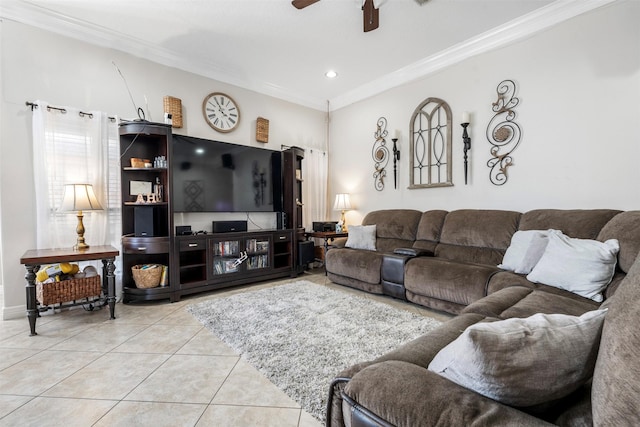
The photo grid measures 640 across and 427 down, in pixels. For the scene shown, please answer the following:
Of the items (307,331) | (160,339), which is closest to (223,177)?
(160,339)

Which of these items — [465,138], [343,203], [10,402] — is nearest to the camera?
[10,402]

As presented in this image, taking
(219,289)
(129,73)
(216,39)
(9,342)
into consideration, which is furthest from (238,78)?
(9,342)

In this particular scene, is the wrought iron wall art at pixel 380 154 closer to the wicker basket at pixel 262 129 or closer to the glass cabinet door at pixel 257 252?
the wicker basket at pixel 262 129

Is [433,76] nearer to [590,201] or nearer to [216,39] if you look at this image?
[590,201]

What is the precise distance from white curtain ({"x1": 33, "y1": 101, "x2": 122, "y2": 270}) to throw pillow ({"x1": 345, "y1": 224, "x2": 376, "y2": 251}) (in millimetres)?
2697

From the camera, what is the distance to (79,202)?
2.64 metres

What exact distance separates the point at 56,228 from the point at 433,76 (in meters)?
4.55

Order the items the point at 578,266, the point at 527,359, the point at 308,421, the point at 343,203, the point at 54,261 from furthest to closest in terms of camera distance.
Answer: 1. the point at 343,203
2. the point at 54,261
3. the point at 578,266
4. the point at 308,421
5. the point at 527,359

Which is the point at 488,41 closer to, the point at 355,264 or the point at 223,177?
the point at 355,264

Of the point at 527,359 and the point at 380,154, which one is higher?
the point at 380,154

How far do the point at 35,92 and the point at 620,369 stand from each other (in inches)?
165

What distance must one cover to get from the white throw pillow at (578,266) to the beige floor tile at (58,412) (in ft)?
9.23

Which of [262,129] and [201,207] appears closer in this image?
[201,207]

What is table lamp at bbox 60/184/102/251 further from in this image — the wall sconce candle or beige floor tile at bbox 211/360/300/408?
the wall sconce candle
